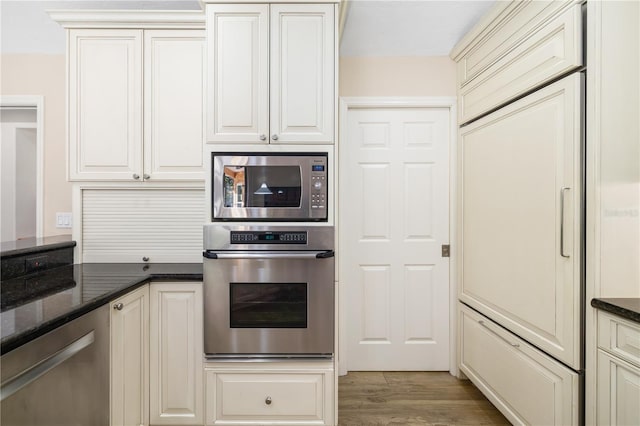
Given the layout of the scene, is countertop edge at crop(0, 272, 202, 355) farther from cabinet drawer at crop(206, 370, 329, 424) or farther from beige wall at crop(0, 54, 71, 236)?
beige wall at crop(0, 54, 71, 236)

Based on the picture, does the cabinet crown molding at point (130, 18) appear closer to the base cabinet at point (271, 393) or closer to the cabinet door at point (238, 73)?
the cabinet door at point (238, 73)

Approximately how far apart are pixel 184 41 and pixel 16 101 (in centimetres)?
161

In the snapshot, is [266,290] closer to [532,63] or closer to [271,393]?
[271,393]

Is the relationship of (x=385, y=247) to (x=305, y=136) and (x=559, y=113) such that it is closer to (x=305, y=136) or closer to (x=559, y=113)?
(x=305, y=136)

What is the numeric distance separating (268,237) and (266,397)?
0.88 meters

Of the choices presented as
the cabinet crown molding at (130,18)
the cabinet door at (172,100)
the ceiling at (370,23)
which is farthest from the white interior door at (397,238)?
the cabinet crown molding at (130,18)

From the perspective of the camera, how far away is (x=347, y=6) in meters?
2.00

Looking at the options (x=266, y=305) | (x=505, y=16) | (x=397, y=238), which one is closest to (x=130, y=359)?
(x=266, y=305)

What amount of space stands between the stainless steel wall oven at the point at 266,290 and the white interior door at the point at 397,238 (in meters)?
0.84

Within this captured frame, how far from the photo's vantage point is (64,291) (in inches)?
59.2

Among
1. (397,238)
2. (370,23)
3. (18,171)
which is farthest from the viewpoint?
(18,171)

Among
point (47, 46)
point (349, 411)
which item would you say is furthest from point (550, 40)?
point (47, 46)

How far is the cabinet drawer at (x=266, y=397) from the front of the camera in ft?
5.99

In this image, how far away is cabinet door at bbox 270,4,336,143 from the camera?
71.5 inches
